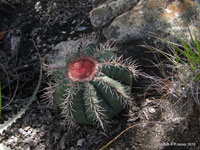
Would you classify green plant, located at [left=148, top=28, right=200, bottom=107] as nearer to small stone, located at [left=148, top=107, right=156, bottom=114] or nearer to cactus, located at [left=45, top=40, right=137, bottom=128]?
small stone, located at [left=148, top=107, right=156, bottom=114]

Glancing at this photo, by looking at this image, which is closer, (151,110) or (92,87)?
(92,87)


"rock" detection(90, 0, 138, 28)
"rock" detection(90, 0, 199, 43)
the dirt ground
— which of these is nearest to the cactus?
the dirt ground

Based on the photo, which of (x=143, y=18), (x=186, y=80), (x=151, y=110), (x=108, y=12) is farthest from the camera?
(x=108, y=12)

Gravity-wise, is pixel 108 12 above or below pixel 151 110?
above

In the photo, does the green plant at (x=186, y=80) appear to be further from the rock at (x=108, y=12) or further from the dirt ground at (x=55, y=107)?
the rock at (x=108, y=12)

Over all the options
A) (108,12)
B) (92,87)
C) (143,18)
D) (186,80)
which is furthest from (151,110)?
(108,12)

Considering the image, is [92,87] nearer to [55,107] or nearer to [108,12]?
[55,107]
